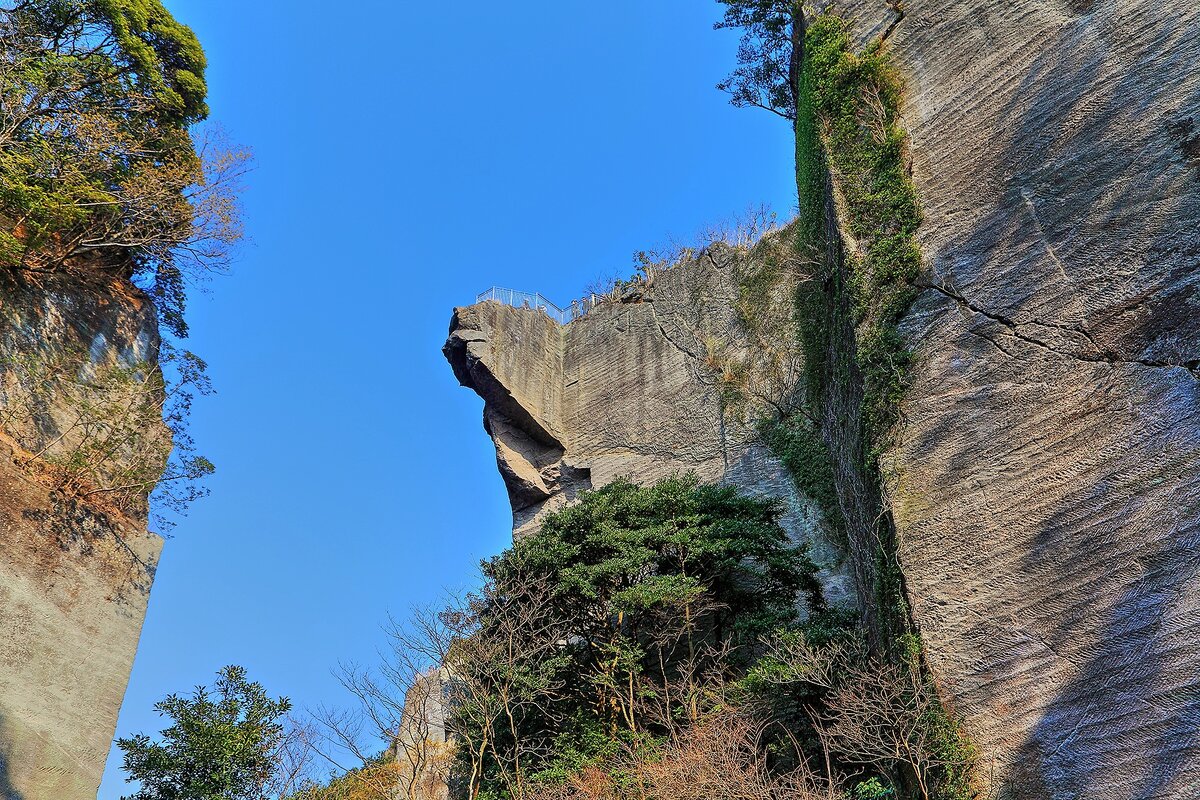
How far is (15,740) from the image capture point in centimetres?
1260

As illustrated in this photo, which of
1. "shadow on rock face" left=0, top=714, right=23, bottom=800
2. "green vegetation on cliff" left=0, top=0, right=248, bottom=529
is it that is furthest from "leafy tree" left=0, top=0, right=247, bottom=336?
"shadow on rock face" left=0, top=714, right=23, bottom=800

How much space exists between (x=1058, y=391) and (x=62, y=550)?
1412cm

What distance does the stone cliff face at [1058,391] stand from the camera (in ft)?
24.5

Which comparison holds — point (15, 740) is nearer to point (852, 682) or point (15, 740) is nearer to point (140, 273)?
point (140, 273)

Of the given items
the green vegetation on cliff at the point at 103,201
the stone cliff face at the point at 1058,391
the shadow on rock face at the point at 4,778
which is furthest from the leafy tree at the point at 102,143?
the stone cliff face at the point at 1058,391

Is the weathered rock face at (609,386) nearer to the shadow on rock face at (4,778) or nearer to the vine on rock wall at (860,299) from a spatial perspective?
the vine on rock wall at (860,299)

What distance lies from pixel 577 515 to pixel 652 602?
2.29 m

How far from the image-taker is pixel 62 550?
47.1ft

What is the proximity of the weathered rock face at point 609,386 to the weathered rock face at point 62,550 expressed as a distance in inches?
267

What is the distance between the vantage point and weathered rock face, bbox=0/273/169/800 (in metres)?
13.0

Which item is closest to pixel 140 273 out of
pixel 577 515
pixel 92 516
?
pixel 92 516

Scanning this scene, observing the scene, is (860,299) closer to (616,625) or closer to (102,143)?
(616,625)

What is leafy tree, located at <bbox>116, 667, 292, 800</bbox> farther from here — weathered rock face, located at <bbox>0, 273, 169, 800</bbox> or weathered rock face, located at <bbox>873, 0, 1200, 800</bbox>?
weathered rock face, located at <bbox>873, 0, 1200, 800</bbox>

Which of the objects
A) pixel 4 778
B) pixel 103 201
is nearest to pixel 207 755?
pixel 4 778
